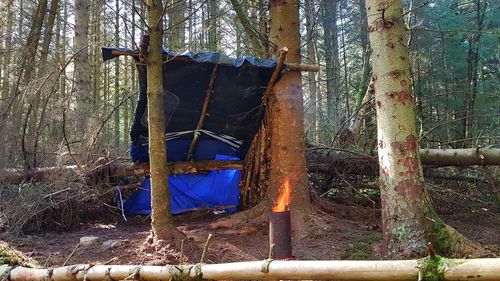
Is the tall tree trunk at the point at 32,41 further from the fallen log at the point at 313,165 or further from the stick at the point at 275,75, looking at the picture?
the stick at the point at 275,75

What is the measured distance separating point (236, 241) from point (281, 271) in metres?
2.20

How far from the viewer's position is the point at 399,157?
3.54 m

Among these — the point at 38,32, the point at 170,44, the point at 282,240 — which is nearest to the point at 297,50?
the point at 282,240

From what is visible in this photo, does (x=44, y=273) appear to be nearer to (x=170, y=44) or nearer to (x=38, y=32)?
(x=38, y=32)

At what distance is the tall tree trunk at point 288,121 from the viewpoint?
5191 millimetres

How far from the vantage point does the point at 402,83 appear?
3.64 metres

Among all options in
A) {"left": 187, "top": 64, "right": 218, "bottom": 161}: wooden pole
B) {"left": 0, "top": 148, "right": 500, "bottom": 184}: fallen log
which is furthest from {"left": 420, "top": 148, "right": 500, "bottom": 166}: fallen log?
{"left": 187, "top": 64, "right": 218, "bottom": 161}: wooden pole

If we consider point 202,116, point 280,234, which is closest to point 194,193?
point 202,116

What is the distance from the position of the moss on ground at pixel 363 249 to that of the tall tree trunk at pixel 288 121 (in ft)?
2.57

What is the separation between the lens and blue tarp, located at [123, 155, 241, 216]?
24.0 ft

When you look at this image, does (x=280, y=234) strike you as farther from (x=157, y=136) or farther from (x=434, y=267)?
(x=157, y=136)

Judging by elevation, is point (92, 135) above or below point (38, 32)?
below

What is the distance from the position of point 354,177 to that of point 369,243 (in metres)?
2.69

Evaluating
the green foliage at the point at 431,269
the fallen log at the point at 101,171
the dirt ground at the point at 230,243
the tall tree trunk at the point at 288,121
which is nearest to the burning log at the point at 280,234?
the dirt ground at the point at 230,243
